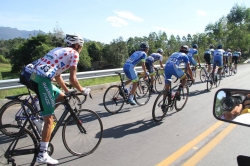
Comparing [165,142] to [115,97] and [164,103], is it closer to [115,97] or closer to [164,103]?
[164,103]

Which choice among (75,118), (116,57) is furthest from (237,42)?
(75,118)

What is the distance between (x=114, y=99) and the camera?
717 centimetres

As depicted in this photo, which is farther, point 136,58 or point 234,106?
point 136,58

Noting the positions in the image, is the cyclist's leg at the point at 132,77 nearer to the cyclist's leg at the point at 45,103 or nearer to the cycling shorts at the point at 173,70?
the cycling shorts at the point at 173,70

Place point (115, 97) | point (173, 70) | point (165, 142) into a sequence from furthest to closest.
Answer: point (115, 97)
point (173, 70)
point (165, 142)

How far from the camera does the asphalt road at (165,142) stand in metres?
3.94

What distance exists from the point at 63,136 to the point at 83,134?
41 centimetres

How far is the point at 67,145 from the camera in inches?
165

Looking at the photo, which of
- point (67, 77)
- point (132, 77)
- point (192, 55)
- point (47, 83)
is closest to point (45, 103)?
point (47, 83)

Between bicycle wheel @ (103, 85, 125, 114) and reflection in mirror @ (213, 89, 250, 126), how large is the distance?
504cm

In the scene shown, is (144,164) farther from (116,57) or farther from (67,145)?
(116,57)

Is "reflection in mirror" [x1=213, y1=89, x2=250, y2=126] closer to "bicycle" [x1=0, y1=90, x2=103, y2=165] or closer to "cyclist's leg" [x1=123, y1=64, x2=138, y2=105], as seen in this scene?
"bicycle" [x1=0, y1=90, x2=103, y2=165]

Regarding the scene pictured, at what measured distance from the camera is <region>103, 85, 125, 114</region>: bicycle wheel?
278 inches

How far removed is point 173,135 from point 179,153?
937 mm
